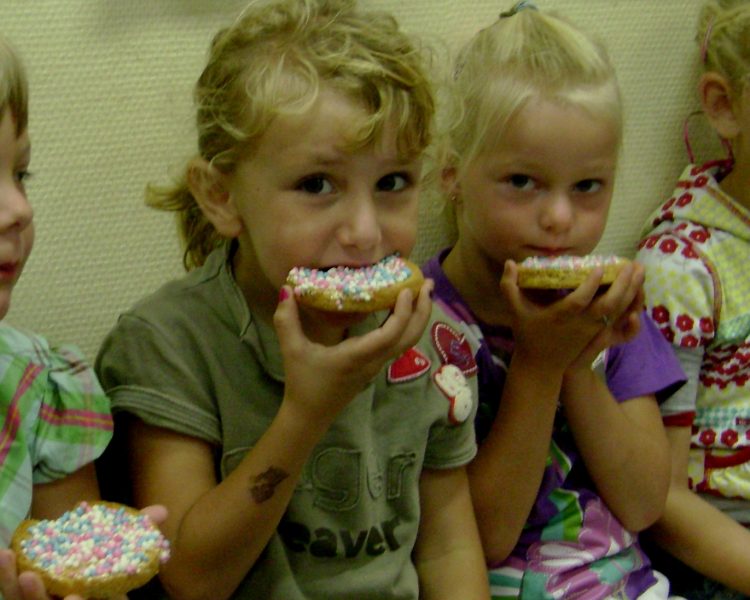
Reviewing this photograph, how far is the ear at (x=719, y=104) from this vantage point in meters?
1.56

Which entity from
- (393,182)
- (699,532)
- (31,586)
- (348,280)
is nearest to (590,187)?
(393,182)

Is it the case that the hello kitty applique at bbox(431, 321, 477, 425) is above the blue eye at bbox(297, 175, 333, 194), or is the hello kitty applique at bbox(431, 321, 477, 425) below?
below

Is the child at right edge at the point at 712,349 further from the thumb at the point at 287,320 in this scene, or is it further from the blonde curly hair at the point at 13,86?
the blonde curly hair at the point at 13,86

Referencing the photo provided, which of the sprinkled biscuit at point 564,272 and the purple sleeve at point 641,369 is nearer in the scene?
the sprinkled biscuit at point 564,272

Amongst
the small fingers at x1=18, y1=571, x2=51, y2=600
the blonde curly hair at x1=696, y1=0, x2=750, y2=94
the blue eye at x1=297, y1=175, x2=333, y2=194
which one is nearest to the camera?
the small fingers at x1=18, y1=571, x2=51, y2=600

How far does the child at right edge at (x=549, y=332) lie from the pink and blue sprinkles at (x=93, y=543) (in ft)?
1.67

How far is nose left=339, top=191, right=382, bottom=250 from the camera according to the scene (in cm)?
103

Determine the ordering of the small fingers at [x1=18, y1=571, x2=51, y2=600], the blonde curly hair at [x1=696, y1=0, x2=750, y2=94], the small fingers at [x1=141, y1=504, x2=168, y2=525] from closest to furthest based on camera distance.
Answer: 1. the small fingers at [x1=18, y1=571, x2=51, y2=600]
2. the small fingers at [x1=141, y1=504, x2=168, y2=525]
3. the blonde curly hair at [x1=696, y1=0, x2=750, y2=94]

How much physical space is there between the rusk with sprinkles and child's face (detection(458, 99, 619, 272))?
11.0 inches

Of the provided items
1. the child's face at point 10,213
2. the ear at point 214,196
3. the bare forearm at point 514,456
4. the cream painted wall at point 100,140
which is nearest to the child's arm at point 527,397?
the bare forearm at point 514,456

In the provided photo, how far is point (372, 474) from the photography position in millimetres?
1121

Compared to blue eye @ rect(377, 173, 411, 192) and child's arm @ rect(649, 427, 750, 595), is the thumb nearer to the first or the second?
blue eye @ rect(377, 173, 411, 192)

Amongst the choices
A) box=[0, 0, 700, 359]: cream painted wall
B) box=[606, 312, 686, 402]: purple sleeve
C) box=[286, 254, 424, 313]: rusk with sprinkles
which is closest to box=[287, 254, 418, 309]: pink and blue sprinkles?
box=[286, 254, 424, 313]: rusk with sprinkles

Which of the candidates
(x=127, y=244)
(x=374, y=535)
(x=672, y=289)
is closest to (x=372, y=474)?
(x=374, y=535)
